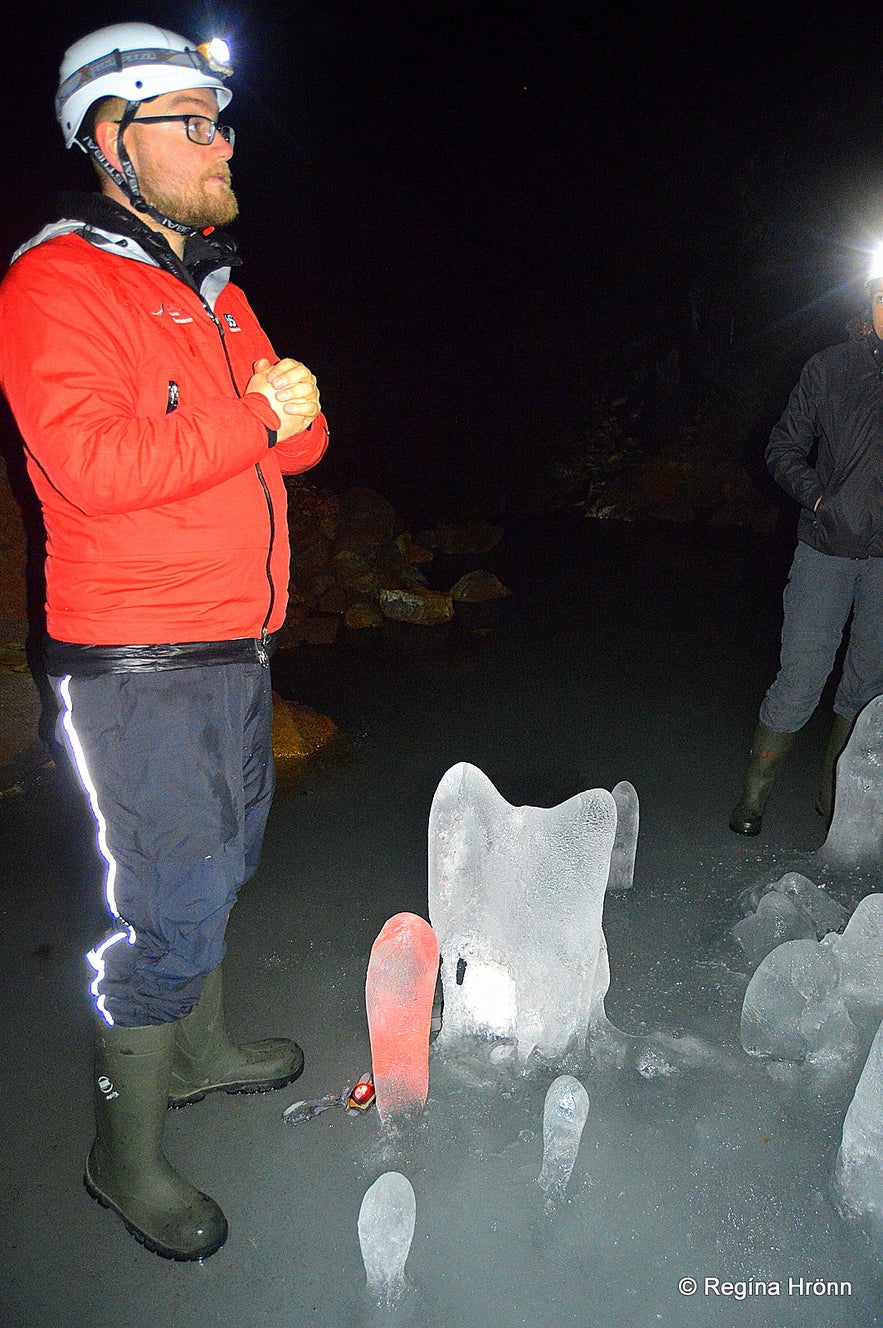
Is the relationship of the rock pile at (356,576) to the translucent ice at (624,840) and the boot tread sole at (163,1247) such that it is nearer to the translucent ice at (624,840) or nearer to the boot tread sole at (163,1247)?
the translucent ice at (624,840)

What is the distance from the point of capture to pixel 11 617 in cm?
483

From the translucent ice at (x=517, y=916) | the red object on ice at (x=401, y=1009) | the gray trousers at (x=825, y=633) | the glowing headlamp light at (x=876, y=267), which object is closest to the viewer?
the red object on ice at (x=401, y=1009)

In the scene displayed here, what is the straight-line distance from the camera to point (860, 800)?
3.25 metres

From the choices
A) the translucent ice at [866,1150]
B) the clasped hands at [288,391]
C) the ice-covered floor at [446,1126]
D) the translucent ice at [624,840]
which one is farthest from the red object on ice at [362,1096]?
the clasped hands at [288,391]

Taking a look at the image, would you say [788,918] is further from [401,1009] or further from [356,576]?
[356,576]

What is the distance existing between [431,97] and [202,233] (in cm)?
1696

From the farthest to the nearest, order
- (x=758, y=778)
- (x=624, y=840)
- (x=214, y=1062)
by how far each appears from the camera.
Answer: (x=758, y=778)
(x=624, y=840)
(x=214, y=1062)

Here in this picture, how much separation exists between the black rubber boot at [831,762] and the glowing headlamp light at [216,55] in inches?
118

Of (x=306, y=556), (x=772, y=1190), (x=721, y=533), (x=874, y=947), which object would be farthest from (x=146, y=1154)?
(x=721, y=533)

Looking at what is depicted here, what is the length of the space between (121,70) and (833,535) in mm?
2605

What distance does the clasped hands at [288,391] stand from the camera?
1.80m

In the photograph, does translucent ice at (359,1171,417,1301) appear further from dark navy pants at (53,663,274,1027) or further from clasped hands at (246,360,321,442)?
clasped hands at (246,360,321,442)

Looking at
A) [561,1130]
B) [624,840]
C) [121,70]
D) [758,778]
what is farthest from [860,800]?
[121,70]

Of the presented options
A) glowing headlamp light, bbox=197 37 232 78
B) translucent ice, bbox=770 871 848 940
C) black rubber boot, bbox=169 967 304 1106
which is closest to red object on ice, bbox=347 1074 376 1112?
black rubber boot, bbox=169 967 304 1106
